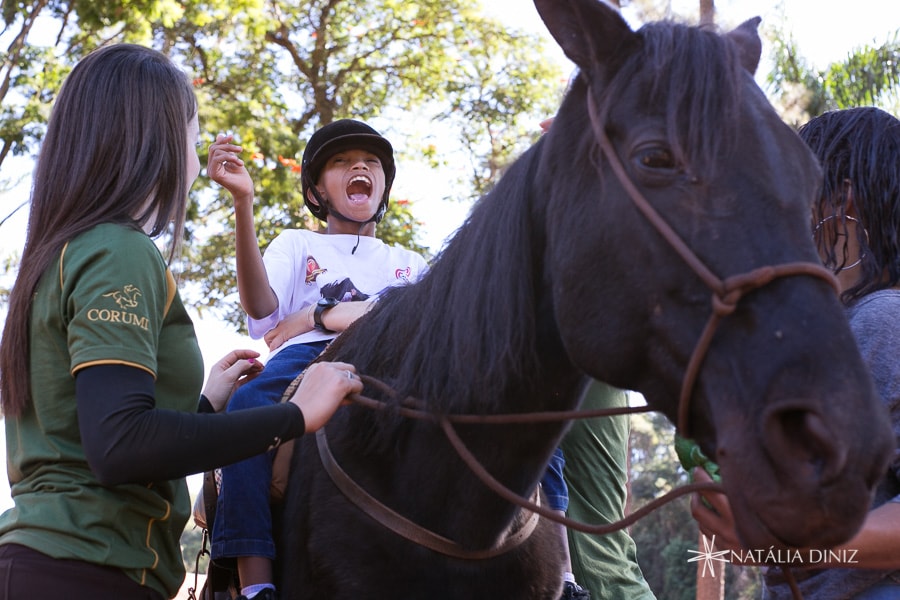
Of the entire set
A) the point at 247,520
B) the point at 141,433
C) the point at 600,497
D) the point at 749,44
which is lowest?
the point at 600,497

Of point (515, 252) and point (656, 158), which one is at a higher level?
point (656, 158)

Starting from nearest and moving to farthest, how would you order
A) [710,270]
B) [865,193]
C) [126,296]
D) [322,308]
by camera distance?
[710,270] → [126,296] → [865,193] → [322,308]

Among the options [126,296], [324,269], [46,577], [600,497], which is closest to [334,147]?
[324,269]

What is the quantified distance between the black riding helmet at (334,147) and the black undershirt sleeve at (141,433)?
7.67ft

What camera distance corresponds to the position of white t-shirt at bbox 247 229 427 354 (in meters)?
3.93

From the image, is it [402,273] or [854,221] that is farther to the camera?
[402,273]

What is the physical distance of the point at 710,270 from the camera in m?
1.91

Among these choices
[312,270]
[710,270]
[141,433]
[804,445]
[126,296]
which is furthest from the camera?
[312,270]

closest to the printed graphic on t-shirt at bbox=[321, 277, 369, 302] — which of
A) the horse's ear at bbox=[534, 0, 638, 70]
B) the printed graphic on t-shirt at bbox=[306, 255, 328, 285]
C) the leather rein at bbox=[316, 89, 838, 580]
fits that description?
the printed graphic on t-shirt at bbox=[306, 255, 328, 285]

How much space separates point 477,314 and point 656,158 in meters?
0.64

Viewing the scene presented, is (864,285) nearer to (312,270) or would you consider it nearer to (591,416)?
(591,416)

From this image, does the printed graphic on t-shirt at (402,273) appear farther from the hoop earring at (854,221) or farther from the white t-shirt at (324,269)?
the hoop earring at (854,221)

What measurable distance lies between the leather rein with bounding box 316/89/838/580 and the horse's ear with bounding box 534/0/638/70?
0.14 m

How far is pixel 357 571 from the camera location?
2592mm
